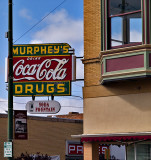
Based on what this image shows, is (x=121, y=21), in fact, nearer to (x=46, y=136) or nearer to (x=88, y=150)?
(x=88, y=150)

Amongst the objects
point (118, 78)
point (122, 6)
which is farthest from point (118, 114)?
point (122, 6)

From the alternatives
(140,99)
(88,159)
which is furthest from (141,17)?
(88,159)

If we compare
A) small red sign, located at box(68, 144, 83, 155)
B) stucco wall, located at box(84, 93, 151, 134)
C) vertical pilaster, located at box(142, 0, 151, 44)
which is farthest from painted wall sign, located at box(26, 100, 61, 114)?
small red sign, located at box(68, 144, 83, 155)

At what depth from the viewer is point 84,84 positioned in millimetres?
21922

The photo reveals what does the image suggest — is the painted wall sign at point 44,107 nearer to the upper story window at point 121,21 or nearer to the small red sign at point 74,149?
Answer: the upper story window at point 121,21

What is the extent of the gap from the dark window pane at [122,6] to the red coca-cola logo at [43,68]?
355 cm

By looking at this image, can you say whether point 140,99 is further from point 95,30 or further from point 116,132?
point 95,30

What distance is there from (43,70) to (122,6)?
516cm

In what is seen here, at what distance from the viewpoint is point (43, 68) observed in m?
23.8

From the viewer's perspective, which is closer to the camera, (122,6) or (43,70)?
(122,6)

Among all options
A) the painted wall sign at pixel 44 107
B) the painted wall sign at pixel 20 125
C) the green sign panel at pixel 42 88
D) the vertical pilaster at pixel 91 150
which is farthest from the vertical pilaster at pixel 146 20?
the painted wall sign at pixel 20 125

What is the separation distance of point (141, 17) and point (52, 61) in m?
5.42

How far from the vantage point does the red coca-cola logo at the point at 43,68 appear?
23.4 metres

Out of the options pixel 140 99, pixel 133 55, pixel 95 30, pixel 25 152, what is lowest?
pixel 25 152
